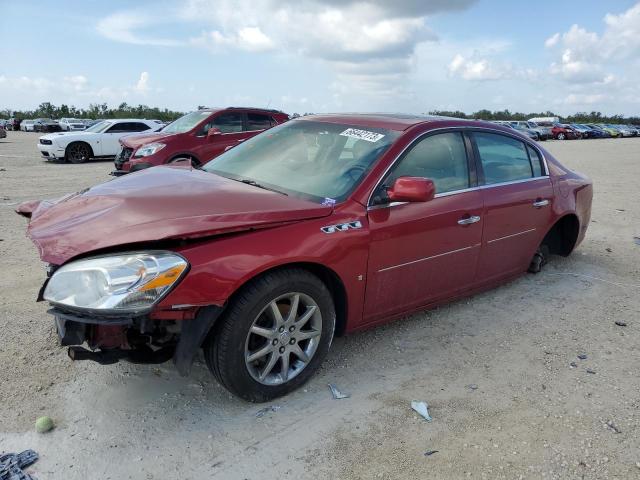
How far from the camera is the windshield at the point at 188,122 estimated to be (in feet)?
35.2

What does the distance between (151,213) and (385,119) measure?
6.41 ft

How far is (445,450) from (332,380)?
85 cm

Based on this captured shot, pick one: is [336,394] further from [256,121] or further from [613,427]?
[256,121]

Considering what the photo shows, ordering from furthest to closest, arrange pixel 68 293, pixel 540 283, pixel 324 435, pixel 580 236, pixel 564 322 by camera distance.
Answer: pixel 580 236
pixel 540 283
pixel 564 322
pixel 324 435
pixel 68 293

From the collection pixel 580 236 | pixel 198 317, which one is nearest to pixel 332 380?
pixel 198 317

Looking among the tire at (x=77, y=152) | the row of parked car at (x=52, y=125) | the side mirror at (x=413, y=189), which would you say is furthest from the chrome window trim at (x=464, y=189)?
the row of parked car at (x=52, y=125)

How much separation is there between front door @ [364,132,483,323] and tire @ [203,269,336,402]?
0.44 meters

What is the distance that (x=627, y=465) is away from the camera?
2.51 meters

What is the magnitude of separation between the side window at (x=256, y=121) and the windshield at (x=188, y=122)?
98 centimetres

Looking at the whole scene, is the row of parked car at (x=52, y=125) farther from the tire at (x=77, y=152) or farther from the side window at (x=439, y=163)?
the side window at (x=439, y=163)

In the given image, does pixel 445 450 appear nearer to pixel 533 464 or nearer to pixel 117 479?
pixel 533 464

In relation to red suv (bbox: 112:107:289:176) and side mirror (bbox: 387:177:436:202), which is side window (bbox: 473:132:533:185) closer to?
side mirror (bbox: 387:177:436:202)

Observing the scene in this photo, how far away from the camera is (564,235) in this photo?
207 inches

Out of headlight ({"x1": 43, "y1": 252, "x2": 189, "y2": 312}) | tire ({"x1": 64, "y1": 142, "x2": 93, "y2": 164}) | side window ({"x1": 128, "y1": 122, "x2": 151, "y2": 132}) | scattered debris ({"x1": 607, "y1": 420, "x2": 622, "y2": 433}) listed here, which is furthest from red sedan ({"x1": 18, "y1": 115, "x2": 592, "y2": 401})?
side window ({"x1": 128, "y1": 122, "x2": 151, "y2": 132})
